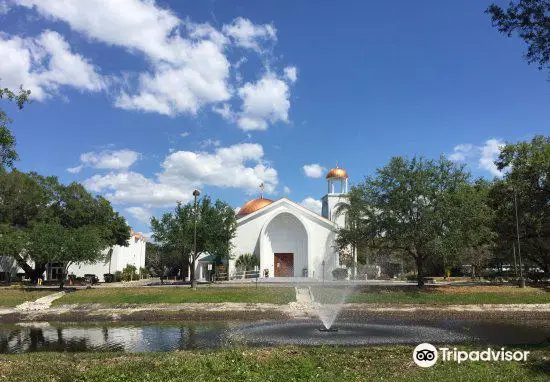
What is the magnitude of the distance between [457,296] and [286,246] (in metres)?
23.1

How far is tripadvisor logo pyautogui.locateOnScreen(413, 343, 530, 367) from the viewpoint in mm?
12094

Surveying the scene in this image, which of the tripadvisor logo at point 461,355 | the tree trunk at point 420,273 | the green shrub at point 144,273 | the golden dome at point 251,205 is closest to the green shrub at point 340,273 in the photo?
the tree trunk at point 420,273

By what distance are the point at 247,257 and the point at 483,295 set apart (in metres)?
24.0

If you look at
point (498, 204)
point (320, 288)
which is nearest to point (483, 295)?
point (320, 288)

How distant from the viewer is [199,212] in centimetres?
4397

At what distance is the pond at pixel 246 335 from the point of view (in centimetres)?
1744

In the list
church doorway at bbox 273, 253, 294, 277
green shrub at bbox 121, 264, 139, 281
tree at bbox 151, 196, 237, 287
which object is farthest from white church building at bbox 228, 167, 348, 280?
green shrub at bbox 121, 264, 139, 281

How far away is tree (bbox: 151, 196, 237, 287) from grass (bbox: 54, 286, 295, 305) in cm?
787

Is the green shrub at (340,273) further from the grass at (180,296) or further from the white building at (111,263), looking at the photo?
the white building at (111,263)

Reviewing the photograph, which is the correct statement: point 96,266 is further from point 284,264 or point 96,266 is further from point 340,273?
point 340,273

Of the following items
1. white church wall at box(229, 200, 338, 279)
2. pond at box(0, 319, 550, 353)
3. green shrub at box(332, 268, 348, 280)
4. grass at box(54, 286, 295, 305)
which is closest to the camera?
pond at box(0, 319, 550, 353)

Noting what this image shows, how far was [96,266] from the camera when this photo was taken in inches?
2416

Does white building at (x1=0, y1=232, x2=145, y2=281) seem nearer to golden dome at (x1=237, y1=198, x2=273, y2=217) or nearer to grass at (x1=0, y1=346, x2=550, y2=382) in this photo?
golden dome at (x1=237, y1=198, x2=273, y2=217)

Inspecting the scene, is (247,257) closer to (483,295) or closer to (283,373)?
(483,295)
